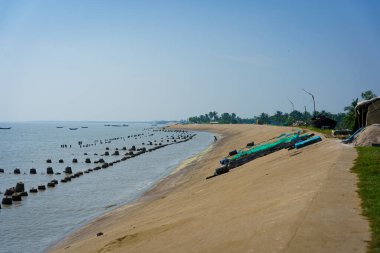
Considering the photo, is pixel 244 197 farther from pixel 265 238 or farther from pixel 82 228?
pixel 82 228

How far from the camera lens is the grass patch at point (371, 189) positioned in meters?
8.70

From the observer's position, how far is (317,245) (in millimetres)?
8352

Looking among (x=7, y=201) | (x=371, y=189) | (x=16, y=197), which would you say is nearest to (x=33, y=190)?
(x=16, y=197)

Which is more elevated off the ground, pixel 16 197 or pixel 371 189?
pixel 371 189

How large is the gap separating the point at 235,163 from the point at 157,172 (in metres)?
13.6

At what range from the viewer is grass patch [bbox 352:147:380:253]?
870 cm

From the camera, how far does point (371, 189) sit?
1292 cm

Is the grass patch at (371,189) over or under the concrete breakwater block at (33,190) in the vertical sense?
over

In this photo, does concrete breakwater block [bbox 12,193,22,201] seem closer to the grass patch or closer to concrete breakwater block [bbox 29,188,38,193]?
concrete breakwater block [bbox 29,188,38,193]

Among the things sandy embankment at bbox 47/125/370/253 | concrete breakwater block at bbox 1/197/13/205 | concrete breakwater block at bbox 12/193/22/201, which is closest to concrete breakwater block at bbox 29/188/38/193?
concrete breakwater block at bbox 12/193/22/201

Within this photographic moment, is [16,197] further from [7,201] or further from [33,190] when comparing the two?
[33,190]

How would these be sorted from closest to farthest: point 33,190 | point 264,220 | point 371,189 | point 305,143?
1. point 264,220
2. point 371,189
3. point 305,143
4. point 33,190

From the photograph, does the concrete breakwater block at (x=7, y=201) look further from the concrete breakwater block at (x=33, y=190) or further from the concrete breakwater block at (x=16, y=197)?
the concrete breakwater block at (x=33, y=190)

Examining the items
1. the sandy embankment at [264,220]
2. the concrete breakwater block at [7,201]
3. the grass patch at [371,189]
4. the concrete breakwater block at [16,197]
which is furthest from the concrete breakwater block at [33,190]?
the grass patch at [371,189]
